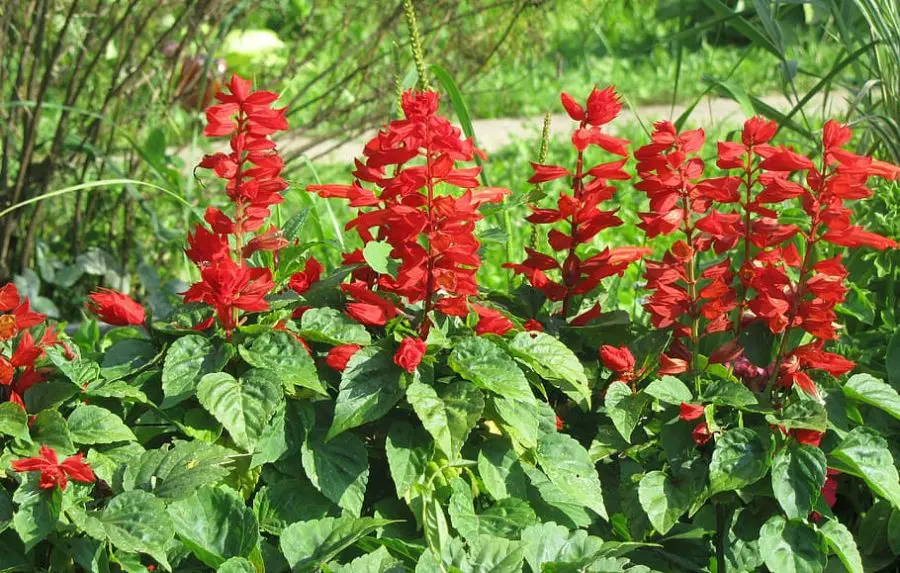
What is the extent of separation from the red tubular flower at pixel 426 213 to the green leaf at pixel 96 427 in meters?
0.36

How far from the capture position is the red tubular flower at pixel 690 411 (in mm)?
1833

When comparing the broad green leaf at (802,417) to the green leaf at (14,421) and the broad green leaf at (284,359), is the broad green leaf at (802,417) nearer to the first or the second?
the broad green leaf at (284,359)

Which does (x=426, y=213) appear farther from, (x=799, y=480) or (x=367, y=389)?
(x=799, y=480)

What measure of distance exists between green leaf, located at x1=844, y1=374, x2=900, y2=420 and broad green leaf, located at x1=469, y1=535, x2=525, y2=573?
0.62 m

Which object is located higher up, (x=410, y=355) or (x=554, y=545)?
(x=410, y=355)

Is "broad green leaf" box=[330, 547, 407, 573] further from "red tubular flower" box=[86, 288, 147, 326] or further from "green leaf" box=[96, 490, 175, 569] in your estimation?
"red tubular flower" box=[86, 288, 147, 326]

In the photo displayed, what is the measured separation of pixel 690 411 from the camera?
1.84 meters

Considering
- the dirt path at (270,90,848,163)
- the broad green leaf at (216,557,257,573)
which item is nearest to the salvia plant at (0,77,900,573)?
the broad green leaf at (216,557,257,573)

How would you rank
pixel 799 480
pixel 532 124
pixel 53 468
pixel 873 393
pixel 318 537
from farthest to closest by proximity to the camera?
pixel 532 124, pixel 873 393, pixel 799 480, pixel 318 537, pixel 53 468

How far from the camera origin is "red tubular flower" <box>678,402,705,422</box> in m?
1.83

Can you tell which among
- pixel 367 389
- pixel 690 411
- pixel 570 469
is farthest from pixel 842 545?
Result: pixel 367 389

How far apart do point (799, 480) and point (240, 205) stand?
3.01ft

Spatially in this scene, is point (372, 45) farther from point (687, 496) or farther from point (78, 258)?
point (687, 496)

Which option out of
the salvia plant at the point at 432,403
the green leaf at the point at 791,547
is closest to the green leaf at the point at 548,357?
the salvia plant at the point at 432,403
